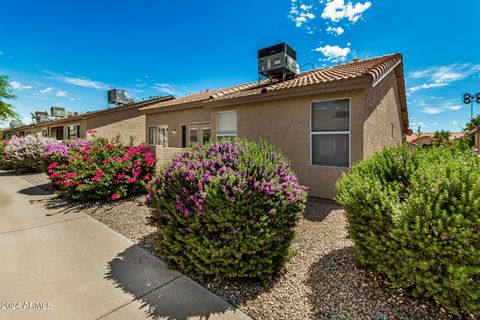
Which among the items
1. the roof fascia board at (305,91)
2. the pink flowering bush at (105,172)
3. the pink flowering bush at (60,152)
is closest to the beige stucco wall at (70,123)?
the pink flowering bush at (60,152)

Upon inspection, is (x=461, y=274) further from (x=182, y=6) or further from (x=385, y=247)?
(x=182, y=6)

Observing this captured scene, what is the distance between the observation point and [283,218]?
2846 millimetres

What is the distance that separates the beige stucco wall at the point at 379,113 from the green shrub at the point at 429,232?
12.7 feet

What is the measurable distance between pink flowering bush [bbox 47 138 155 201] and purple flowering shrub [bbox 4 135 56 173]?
7.24 metres

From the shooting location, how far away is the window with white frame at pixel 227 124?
354 inches

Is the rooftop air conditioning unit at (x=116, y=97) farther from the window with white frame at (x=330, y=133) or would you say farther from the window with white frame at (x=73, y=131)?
the window with white frame at (x=330, y=133)

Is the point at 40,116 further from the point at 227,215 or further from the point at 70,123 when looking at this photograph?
the point at 227,215

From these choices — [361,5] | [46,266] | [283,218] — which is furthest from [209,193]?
[361,5]

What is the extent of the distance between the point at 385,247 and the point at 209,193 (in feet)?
7.05

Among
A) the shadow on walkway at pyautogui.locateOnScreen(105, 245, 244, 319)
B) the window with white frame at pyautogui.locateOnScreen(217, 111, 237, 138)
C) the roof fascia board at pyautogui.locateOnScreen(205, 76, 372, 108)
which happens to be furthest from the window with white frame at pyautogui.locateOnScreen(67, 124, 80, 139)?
the shadow on walkway at pyautogui.locateOnScreen(105, 245, 244, 319)

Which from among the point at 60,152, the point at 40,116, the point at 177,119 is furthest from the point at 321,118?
the point at 40,116

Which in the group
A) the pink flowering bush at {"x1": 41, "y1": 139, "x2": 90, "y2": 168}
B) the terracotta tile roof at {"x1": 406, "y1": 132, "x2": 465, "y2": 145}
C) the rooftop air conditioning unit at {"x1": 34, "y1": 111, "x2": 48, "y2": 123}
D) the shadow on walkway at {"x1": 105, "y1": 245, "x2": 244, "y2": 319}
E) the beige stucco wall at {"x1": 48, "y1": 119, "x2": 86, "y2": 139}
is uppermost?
the rooftop air conditioning unit at {"x1": 34, "y1": 111, "x2": 48, "y2": 123}

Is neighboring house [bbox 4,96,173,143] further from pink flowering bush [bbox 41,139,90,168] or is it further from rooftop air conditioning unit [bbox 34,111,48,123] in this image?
rooftop air conditioning unit [bbox 34,111,48,123]

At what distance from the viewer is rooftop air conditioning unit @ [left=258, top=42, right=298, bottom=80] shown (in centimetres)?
930
